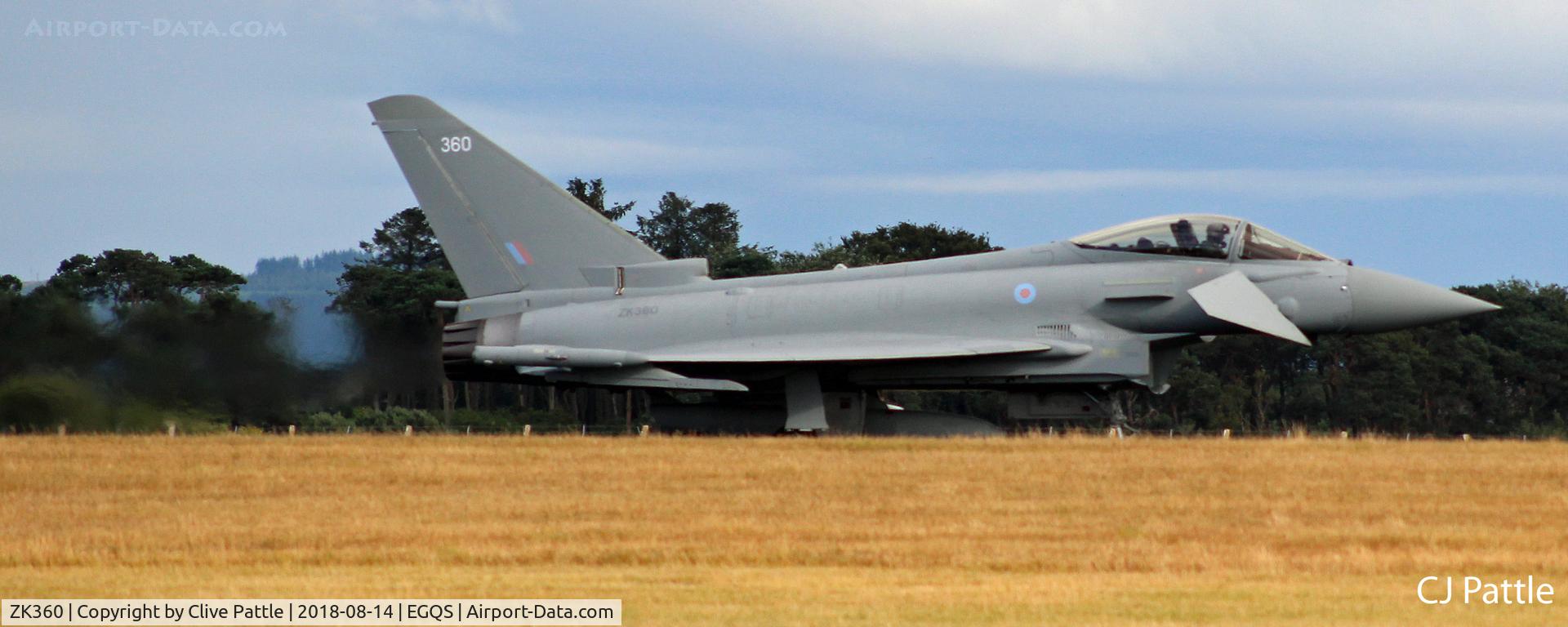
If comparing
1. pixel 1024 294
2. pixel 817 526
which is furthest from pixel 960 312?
pixel 817 526

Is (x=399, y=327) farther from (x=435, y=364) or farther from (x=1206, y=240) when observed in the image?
(x=1206, y=240)

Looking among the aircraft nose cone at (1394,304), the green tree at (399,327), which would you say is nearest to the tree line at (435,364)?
the green tree at (399,327)

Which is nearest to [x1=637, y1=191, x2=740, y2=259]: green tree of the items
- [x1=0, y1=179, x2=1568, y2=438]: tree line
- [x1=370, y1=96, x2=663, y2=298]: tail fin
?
[x1=0, y1=179, x2=1568, y2=438]: tree line

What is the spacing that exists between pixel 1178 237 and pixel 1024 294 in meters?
1.92

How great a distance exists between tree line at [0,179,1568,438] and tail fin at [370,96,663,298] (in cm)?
158

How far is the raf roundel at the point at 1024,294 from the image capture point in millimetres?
20531

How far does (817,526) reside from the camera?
12492mm

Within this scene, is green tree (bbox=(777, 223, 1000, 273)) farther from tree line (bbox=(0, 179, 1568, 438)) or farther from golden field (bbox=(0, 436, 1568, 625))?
golden field (bbox=(0, 436, 1568, 625))

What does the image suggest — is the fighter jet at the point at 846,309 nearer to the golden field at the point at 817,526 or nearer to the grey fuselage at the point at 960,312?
the grey fuselage at the point at 960,312

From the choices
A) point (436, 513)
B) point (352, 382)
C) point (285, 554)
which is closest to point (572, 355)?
point (352, 382)

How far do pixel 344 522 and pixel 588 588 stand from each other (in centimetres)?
364

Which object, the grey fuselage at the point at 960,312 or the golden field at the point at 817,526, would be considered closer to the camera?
the golden field at the point at 817,526

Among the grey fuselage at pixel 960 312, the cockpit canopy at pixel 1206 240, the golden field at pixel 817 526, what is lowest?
the golden field at pixel 817 526

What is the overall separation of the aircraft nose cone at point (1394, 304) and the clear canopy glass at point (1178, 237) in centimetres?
152
